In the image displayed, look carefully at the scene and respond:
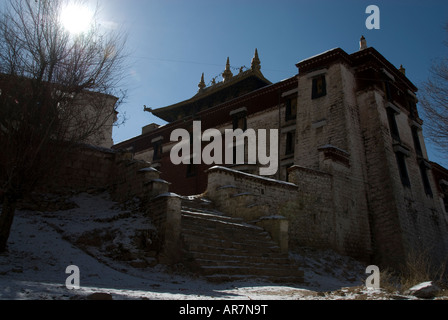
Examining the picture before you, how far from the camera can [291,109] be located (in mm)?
22125

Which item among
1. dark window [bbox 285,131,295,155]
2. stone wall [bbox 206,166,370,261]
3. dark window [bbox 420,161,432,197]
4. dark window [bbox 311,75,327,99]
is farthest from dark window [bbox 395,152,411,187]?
dark window [bbox 285,131,295,155]

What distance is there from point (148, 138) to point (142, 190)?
22886mm

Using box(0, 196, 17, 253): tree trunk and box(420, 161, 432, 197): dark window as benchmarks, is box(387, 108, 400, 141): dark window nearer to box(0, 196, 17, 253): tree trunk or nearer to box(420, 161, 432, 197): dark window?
box(420, 161, 432, 197): dark window

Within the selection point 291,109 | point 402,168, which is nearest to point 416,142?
point 402,168

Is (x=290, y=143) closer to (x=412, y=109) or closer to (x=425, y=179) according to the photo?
(x=425, y=179)

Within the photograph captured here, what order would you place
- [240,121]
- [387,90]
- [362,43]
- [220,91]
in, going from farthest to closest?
[220,91], [240,121], [362,43], [387,90]

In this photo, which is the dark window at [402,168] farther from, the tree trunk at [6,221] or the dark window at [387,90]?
the tree trunk at [6,221]

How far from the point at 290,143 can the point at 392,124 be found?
18.9 ft

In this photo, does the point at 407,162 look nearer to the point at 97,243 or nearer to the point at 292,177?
the point at 292,177

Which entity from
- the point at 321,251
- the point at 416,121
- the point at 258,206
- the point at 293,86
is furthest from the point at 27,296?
the point at 416,121

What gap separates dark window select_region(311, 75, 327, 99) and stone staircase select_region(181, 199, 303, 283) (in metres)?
11.2

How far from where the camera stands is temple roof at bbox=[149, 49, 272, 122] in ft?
87.2

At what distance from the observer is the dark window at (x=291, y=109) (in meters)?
21.8

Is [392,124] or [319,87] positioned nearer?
[392,124]
